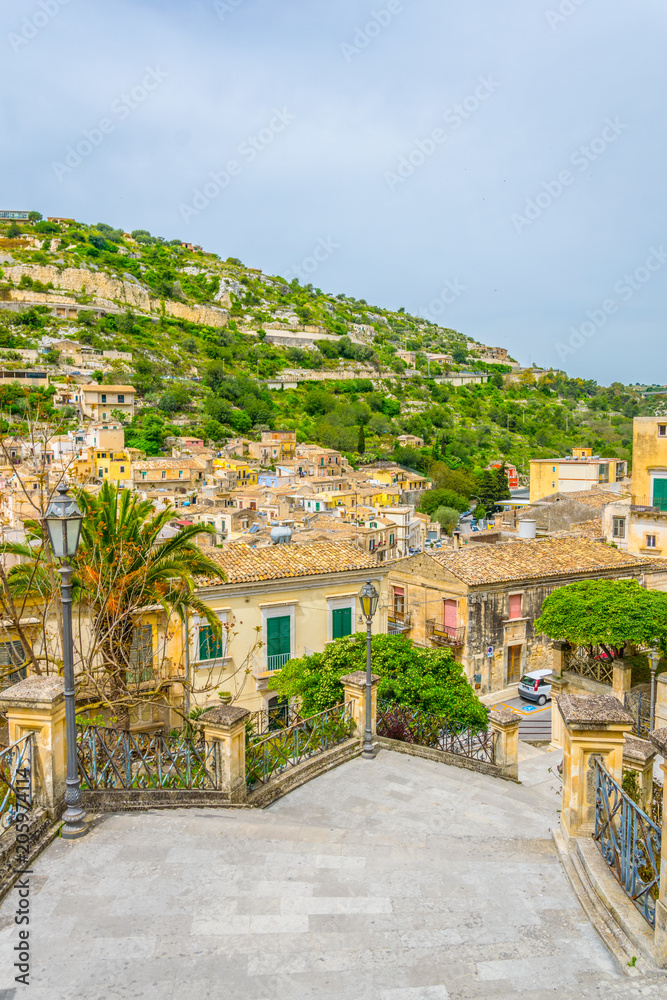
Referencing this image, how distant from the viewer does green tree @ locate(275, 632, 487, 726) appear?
39.1 feet

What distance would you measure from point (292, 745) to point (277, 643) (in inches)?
350

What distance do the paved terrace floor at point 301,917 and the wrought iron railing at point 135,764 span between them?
490mm

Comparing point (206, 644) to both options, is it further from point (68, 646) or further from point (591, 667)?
point (68, 646)

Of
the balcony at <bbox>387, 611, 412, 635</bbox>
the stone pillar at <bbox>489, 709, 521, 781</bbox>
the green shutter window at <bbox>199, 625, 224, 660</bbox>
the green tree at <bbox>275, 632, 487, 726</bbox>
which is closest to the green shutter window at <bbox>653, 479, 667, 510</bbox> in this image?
the balcony at <bbox>387, 611, 412, 635</bbox>

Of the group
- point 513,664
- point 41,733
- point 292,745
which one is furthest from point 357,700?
point 513,664

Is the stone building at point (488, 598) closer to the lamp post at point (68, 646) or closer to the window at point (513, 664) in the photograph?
the window at point (513, 664)

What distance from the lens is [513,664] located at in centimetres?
2459

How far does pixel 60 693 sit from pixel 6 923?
5.98 ft

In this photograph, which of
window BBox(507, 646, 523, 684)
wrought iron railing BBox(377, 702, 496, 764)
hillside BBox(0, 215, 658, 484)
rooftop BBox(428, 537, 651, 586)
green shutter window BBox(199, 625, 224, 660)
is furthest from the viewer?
hillside BBox(0, 215, 658, 484)

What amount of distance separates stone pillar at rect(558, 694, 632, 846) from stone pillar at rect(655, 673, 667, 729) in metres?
12.1

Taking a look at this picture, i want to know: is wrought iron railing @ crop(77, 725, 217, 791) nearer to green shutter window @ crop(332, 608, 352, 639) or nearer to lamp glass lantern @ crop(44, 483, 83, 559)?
lamp glass lantern @ crop(44, 483, 83, 559)

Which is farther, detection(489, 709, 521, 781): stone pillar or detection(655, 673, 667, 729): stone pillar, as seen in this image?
detection(655, 673, 667, 729): stone pillar

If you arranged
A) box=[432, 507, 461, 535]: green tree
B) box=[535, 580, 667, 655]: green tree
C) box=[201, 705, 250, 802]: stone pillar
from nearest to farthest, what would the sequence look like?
box=[201, 705, 250, 802]: stone pillar → box=[535, 580, 667, 655]: green tree → box=[432, 507, 461, 535]: green tree

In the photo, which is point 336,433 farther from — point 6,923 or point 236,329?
point 6,923
